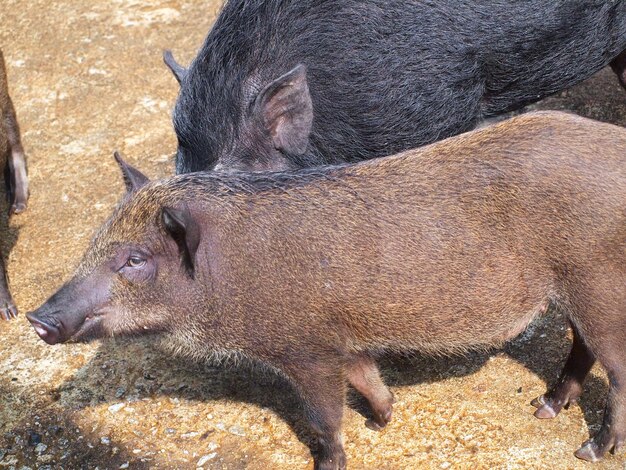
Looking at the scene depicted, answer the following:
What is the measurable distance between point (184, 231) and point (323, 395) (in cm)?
84

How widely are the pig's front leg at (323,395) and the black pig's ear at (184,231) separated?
1.83 feet

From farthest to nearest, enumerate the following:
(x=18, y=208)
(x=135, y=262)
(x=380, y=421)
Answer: (x=18, y=208) < (x=380, y=421) < (x=135, y=262)

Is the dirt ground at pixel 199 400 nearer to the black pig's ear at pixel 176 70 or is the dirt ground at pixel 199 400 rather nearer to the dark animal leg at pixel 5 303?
the dark animal leg at pixel 5 303

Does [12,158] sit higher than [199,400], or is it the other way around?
[12,158]

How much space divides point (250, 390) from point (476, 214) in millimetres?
1467

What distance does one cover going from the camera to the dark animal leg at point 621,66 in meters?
5.53

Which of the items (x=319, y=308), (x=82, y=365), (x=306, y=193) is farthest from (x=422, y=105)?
(x=82, y=365)

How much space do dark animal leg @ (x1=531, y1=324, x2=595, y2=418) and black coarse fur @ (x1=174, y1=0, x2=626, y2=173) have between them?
1.36 metres

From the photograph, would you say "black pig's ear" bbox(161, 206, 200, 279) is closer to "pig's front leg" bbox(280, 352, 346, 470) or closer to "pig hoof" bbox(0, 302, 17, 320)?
"pig's front leg" bbox(280, 352, 346, 470)

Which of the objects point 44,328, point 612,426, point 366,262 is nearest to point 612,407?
point 612,426

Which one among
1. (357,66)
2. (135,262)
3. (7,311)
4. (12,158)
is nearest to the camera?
(135,262)

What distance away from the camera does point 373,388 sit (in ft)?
13.2

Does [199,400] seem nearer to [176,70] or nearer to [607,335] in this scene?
[176,70]

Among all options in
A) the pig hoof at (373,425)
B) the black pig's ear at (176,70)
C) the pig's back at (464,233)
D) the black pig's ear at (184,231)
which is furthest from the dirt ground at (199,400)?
the black pig's ear at (176,70)
